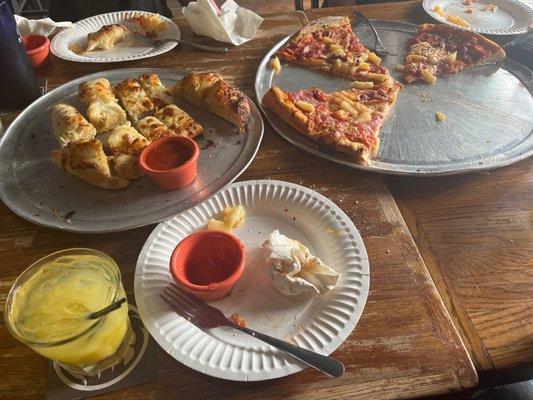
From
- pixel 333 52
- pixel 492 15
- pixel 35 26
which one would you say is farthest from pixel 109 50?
pixel 492 15

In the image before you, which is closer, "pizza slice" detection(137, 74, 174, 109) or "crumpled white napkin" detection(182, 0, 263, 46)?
"pizza slice" detection(137, 74, 174, 109)

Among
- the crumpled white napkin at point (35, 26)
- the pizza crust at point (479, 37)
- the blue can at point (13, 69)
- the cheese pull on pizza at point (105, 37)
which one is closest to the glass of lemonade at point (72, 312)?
the blue can at point (13, 69)

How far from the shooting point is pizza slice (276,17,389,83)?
2.06 meters

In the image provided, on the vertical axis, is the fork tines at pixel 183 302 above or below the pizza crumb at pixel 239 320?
above

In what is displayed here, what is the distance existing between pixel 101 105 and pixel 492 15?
2.31 meters

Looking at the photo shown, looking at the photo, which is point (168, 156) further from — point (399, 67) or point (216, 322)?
point (399, 67)

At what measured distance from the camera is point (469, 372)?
95 cm

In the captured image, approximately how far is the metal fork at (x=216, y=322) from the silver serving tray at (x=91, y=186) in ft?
1.08

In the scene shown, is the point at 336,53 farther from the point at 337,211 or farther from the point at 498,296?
the point at 498,296

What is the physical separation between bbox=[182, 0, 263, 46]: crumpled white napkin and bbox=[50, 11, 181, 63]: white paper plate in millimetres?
123

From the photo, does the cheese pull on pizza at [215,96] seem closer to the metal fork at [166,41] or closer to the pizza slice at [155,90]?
the pizza slice at [155,90]

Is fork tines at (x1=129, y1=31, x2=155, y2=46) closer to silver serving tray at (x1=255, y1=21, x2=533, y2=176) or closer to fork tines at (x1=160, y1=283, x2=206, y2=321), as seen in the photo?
silver serving tray at (x1=255, y1=21, x2=533, y2=176)

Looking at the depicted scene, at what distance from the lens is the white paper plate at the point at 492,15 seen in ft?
7.77

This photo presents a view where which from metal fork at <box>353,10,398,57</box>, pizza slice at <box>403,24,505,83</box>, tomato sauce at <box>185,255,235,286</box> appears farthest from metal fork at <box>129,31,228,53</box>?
tomato sauce at <box>185,255,235,286</box>
